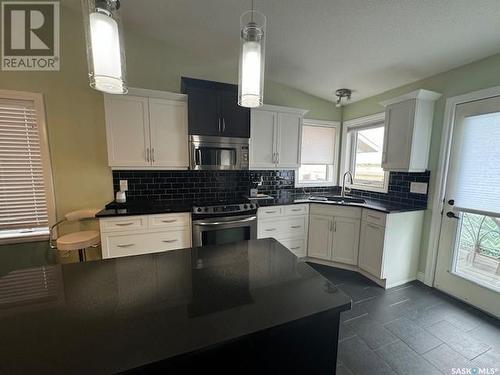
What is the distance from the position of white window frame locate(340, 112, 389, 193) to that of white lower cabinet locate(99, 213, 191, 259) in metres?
2.75

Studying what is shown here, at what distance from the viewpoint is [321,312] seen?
782 millimetres

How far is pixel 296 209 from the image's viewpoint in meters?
3.03

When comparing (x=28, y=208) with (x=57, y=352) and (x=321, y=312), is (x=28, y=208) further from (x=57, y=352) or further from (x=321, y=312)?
(x=321, y=312)

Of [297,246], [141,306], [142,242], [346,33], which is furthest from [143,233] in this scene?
[346,33]

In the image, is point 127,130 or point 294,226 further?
point 294,226

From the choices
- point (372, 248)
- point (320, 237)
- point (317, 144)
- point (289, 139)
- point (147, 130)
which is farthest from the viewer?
point (317, 144)

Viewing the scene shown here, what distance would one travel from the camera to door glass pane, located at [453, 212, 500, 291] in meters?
2.13

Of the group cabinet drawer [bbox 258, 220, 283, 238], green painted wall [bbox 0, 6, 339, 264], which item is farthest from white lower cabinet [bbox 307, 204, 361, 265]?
green painted wall [bbox 0, 6, 339, 264]

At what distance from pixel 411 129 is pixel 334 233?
1.57 metres

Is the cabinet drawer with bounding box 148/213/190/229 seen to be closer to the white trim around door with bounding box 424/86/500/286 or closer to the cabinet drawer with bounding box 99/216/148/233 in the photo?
the cabinet drawer with bounding box 99/216/148/233

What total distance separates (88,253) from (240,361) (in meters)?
2.71

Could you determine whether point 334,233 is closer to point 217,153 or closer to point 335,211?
point 335,211

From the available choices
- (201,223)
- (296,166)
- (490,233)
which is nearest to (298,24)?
(296,166)

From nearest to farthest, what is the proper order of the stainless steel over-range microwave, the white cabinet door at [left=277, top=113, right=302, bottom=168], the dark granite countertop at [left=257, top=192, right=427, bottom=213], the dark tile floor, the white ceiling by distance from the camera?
the dark tile floor → the white ceiling → the dark granite countertop at [left=257, top=192, right=427, bottom=213] → the stainless steel over-range microwave → the white cabinet door at [left=277, top=113, right=302, bottom=168]
